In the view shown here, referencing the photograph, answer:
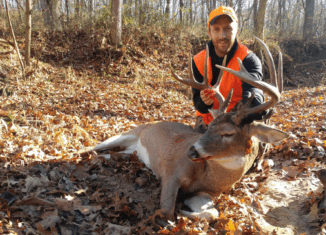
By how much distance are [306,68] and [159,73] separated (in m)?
9.89

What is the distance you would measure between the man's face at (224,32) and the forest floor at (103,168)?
206 centimetres

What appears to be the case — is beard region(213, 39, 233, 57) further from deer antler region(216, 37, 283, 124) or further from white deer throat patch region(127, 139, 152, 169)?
white deer throat patch region(127, 139, 152, 169)

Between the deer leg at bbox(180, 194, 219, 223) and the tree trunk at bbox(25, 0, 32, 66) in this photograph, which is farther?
the tree trunk at bbox(25, 0, 32, 66)

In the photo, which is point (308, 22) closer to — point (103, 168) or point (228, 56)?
point (228, 56)

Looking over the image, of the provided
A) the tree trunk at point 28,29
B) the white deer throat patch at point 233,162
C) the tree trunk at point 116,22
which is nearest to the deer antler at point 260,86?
the white deer throat patch at point 233,162

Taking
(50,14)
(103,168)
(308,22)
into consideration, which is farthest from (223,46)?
(308,22)

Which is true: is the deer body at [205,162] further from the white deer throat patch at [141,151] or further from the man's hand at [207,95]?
the man's hand at [207,95]

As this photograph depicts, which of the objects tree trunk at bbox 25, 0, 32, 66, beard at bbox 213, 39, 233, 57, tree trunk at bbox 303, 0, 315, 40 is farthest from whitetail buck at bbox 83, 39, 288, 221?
tree trunk at bbox 303, 0, 315, 40

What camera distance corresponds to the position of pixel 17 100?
231 inches

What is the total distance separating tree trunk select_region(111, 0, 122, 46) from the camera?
1037cm

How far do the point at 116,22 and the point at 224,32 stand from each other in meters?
7.47

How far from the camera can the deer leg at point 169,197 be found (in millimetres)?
2910

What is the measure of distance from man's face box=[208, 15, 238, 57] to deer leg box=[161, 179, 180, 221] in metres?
2.38

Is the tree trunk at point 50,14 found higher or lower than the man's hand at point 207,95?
higher
